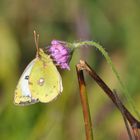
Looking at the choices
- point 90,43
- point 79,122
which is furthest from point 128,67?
point 90,43

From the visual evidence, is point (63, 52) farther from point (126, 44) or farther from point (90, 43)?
point (126, 44)

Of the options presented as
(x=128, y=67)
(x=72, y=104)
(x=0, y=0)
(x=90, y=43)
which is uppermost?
(x=0, y=0)

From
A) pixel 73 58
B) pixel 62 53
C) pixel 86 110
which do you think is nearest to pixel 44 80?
pixel 62 53

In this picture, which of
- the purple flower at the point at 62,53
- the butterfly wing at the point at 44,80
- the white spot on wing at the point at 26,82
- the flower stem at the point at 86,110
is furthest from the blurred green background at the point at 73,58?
the flower stem at the point at 86,110

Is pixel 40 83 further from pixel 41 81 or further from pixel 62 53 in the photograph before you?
pixel 62 53

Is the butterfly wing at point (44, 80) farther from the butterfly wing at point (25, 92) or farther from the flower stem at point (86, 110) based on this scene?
the flower stem at point (86, 110)
